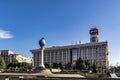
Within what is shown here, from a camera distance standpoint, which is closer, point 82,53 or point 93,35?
point 82,53

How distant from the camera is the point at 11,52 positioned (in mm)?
147625

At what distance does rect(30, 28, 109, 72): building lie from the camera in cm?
10025

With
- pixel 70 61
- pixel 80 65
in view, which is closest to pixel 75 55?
pixel 70 61

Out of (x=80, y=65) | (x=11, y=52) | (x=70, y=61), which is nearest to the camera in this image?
(x=80, y=65)

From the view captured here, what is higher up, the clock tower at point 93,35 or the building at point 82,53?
the clock tower at point 93,35

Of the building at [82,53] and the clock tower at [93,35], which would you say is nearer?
the building at [82,53]

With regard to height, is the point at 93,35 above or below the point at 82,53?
above

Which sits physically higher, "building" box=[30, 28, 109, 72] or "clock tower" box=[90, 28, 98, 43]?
"clock tower" box=[90, 28, 98, 43]

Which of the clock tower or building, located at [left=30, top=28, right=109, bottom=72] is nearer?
building, located at [left=30, top=28, right=109, bottom=72]

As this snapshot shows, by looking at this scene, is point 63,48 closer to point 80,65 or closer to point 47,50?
point 47,50

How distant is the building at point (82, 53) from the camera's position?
329 feet

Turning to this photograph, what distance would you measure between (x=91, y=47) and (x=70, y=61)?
13.0m

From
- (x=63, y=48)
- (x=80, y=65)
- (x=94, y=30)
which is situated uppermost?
(x=94, y=30)

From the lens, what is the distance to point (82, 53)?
107m
